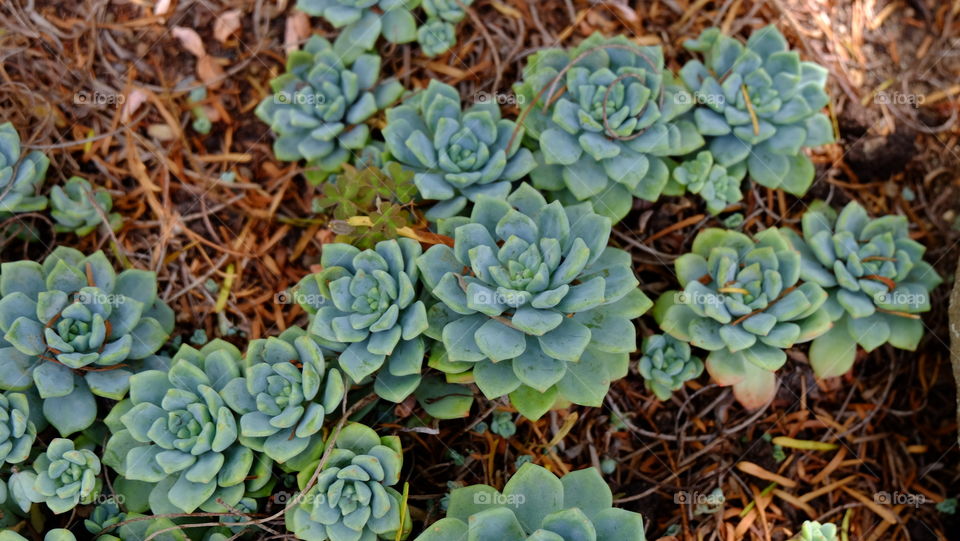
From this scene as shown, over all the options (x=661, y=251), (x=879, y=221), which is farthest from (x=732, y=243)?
(x=879, y=221)

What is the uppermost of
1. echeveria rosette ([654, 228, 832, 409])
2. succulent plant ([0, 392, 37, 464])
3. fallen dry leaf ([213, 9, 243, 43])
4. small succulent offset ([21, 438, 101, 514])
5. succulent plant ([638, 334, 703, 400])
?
fallen dry leaf ([213, 9, 243, 43])

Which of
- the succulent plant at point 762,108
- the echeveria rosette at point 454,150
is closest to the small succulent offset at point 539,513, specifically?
the echeveria rosette at point 454,150

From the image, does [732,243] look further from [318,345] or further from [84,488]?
[84,488]

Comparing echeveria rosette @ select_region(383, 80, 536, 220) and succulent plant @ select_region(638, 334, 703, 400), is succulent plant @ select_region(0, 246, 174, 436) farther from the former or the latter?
succulent plant @ select_region(638, 334, 703, 400)

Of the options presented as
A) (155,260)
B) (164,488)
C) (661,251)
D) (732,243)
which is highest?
(732,243)

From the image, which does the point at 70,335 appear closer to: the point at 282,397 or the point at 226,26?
the point at 282,397

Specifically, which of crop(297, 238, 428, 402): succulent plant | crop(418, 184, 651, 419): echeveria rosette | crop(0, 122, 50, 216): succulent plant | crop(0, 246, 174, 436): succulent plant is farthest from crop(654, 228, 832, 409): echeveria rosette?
crop(0, 122, 50, 216): succulent plant

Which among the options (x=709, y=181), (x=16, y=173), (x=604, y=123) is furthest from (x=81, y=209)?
(x=709, y=181)
